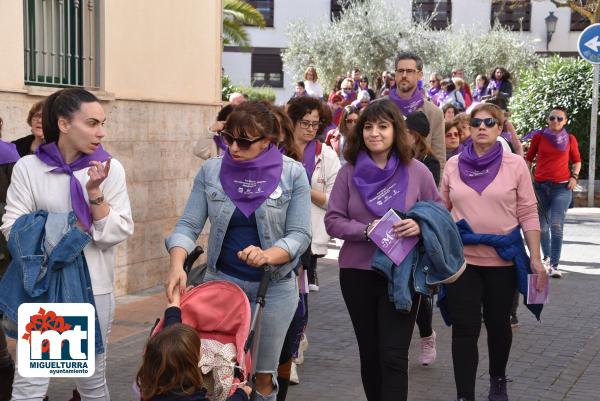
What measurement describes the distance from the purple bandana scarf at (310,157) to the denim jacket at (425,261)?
74.7 inches

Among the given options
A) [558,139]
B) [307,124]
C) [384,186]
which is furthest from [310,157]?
[558,139]

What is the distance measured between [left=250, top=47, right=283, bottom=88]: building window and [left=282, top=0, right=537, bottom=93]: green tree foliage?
548 cm

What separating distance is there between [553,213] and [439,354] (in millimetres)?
4695

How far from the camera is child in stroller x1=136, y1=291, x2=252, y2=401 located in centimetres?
385

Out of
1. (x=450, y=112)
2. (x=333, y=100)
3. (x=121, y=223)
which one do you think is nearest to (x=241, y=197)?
(x=121, y=223)

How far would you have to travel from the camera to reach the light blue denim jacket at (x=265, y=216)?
476 centimetres

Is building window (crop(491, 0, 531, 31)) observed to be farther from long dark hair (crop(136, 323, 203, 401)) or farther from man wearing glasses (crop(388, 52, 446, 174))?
long dark hair (crop(136, 323, 203, 401))

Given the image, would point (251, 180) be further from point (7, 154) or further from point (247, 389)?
point (7, 154)

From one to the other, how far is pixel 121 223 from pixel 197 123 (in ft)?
21.6

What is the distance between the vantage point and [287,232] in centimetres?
483

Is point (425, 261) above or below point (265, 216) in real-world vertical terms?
below

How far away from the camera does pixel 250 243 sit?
479cm

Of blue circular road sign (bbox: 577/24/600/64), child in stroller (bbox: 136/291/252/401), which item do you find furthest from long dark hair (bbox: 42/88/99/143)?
blue circular road sign (bbox: 577/24/600/64)

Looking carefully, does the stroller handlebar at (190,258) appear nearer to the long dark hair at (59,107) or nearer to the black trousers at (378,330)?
the long dark hair at (59,107)
